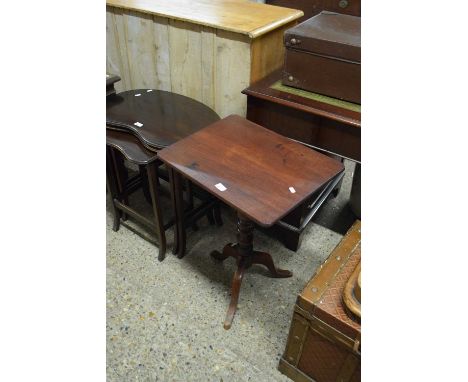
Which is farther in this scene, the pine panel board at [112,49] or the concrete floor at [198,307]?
the pine panel board at [112,49]

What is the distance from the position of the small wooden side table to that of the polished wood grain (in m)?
0.47

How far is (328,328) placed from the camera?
1244 mm

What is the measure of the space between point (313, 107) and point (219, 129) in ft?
1.41

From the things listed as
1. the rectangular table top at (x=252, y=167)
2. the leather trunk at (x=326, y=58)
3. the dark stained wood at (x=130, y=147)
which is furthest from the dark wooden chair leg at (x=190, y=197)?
the leather trunk at (x=326, y=58)

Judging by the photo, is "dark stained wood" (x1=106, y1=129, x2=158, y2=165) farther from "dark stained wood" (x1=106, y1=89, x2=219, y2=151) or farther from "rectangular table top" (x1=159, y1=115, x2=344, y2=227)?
"rectangular table top" (x1=159, y1=115, x2=344, y2=227)

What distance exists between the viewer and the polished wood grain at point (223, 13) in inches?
70.6

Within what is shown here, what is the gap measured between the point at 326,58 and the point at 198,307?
131 centimetres

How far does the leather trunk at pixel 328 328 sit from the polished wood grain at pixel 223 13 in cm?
110

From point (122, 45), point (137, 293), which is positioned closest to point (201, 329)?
point (137, 293)

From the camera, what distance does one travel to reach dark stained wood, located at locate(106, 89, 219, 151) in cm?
176

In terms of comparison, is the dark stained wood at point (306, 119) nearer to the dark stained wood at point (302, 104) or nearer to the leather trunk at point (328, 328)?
the dark stained wood at point (302, 104)

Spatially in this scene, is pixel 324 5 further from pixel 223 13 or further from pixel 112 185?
pixel 112 185

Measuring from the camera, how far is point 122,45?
7.56 ft

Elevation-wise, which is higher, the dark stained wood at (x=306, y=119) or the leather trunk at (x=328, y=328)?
the dark stained wood at (x=306, y=119)
